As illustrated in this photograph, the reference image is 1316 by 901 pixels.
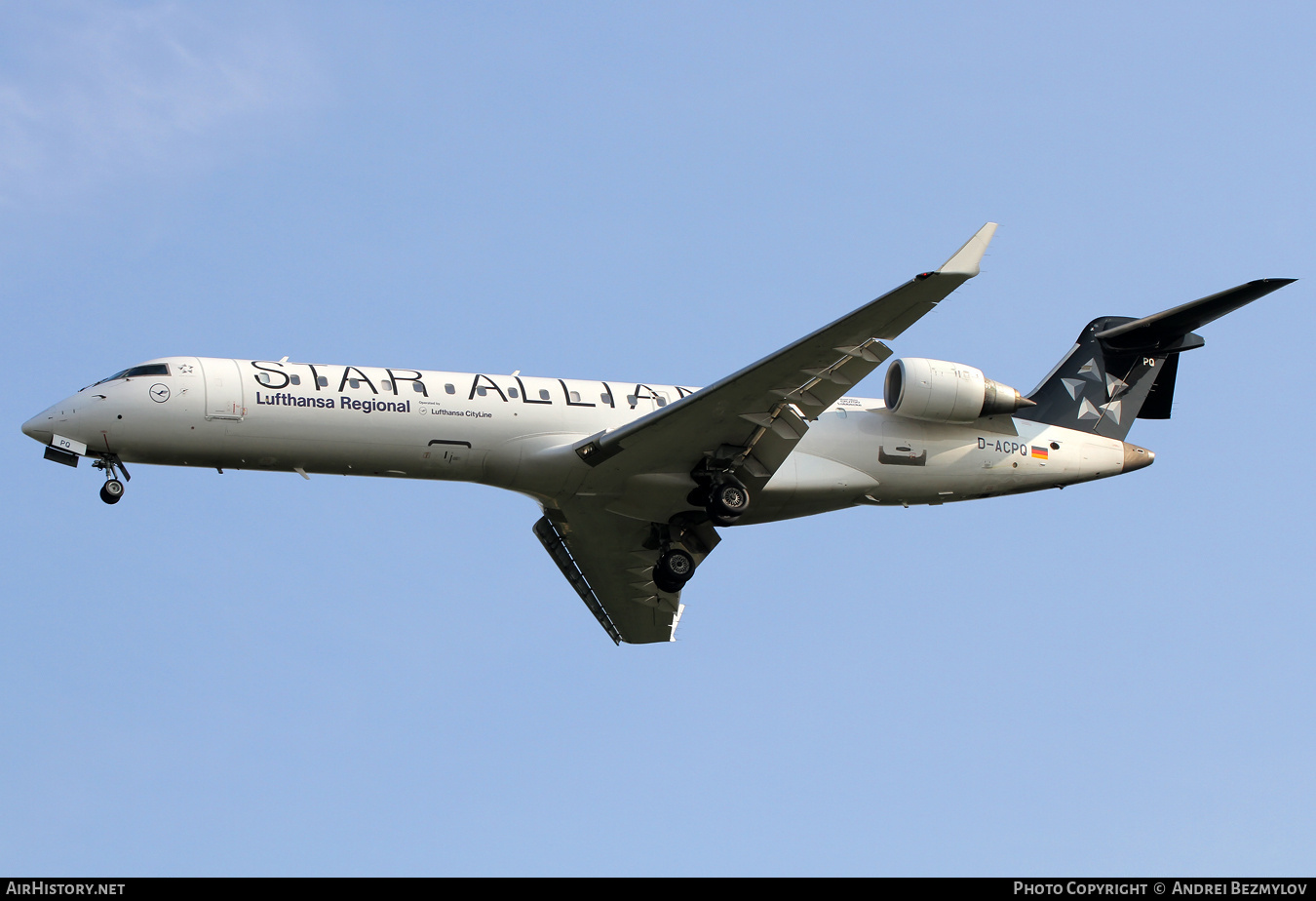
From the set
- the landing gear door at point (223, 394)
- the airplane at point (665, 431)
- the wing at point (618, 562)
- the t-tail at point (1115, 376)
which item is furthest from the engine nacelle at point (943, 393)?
the landing gear door at point (223, 394)

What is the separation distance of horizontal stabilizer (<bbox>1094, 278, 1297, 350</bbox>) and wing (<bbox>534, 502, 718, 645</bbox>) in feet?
28.0

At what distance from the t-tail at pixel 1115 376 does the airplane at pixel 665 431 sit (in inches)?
1.9

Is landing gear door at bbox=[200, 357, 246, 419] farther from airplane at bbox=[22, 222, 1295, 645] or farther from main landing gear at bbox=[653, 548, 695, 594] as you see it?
main landing gear at bbox=[653, 548, 695, 594]

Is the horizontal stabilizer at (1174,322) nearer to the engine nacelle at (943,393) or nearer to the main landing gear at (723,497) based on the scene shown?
the engine nacelle at (943,393)

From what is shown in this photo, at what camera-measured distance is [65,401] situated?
19.8 m

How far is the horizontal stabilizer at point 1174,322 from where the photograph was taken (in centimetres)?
2077

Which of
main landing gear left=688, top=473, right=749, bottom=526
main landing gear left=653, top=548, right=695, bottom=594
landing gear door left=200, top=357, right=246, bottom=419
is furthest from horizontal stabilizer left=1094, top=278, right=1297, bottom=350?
landing gear door left=200, top=357, right=246, bottom=419

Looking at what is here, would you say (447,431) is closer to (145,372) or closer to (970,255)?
(145,372)

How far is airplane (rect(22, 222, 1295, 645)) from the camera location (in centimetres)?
1959

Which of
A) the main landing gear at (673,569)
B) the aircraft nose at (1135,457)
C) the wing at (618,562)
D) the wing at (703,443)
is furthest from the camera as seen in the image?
the aircraft nose at (1135,457)

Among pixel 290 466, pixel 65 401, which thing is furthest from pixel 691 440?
pixel 65 401
